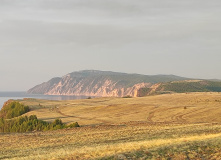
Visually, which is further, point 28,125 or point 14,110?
point 14,110

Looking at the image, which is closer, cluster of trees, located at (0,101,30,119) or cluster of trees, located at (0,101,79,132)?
cluster of trees, located at (0,101,79,132)

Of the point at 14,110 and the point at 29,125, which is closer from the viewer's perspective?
the point at 29,125

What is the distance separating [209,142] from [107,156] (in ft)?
23.3

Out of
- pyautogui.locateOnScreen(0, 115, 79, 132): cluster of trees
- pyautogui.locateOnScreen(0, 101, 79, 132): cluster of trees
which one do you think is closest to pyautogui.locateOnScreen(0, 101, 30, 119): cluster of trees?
pyautogui.locateOnScreen(0, 101, 79, 132): cluster of trees

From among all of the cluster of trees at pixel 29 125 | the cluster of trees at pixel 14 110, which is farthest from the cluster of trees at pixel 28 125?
the cluster of trees at pixel 14 110

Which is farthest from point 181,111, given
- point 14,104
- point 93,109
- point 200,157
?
point 14,104

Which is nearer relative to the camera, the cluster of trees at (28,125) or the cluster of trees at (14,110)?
the cluster of trees at (28,125)

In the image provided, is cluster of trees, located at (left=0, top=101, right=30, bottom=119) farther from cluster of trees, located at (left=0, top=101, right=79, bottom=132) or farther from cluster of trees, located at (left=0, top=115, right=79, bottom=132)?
cluster of trees, located at (left=0, top=115, right=79, bottom=132)

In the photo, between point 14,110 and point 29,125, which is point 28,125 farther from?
point 14,110

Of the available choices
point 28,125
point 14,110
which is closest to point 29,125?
point 28,125

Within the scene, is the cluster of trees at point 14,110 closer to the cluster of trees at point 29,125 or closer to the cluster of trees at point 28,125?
the cluster of trees at point 28,125

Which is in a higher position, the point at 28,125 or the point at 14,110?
the point at 14,110

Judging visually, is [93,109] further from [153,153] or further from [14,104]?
[153,153]

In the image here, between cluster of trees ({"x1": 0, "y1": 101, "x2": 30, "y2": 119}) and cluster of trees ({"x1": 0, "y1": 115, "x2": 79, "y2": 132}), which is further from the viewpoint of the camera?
cluster of trees ({"x1": 0, "y1": 101, "x2": 30, "y2": 119})
